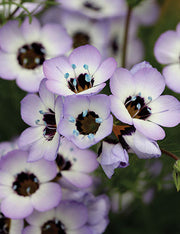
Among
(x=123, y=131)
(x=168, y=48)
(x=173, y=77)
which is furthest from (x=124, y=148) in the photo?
(x=168, y=48)

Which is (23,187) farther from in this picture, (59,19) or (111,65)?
(59,19)

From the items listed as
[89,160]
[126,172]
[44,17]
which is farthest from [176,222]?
[44,17]

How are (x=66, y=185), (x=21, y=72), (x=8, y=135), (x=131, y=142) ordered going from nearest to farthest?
(x=131, y=142), (x=66, y=185), (x=21, y=72), (x=8, y=135)

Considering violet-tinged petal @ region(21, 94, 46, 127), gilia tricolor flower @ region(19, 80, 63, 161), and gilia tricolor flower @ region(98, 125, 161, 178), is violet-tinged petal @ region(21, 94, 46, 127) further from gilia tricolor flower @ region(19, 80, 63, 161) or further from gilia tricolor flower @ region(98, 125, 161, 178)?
gilia tricolor flower @ region(98, 125, 161, 178)

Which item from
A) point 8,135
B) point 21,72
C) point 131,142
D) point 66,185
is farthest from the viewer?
point 8,135

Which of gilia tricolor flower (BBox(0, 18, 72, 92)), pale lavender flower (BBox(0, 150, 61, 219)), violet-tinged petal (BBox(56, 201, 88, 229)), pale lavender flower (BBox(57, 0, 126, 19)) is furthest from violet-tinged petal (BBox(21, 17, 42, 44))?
violet-tinged petal (BBox(56, 201, 88, 229))

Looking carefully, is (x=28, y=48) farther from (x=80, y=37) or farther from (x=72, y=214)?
(x=72, y=214)
